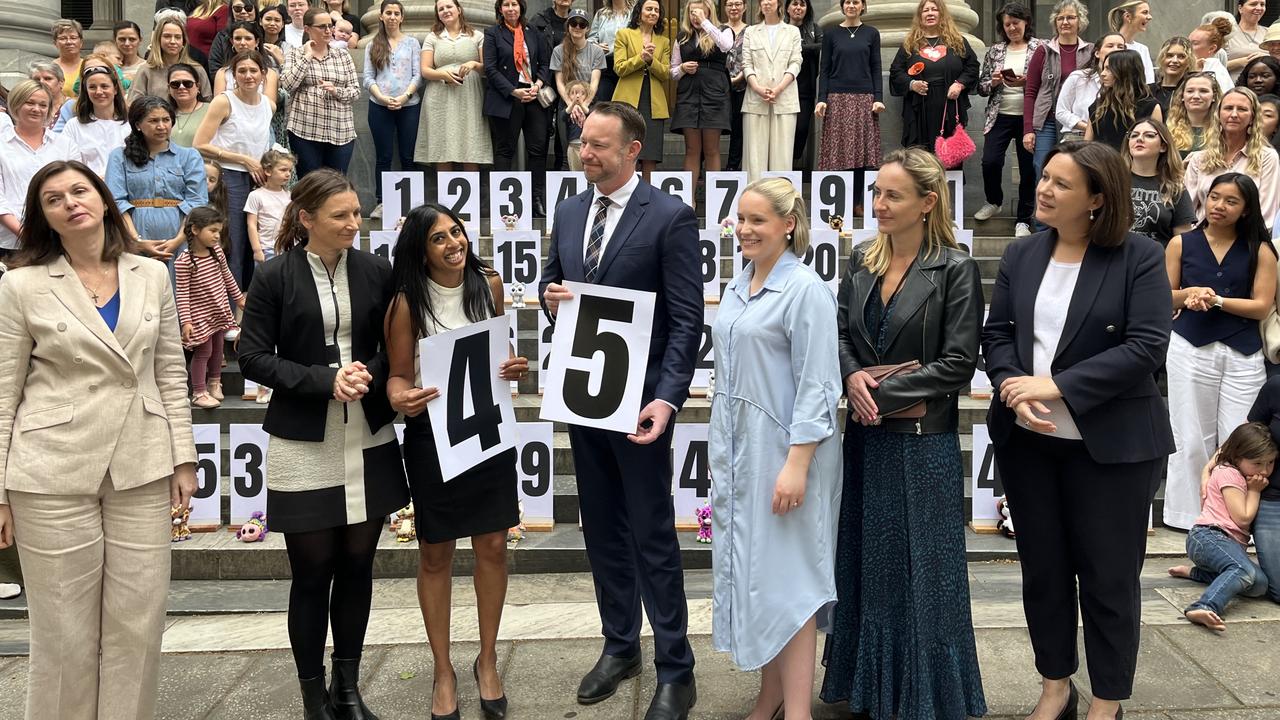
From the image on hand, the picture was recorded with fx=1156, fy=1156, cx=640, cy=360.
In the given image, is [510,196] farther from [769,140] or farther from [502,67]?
[769,140]

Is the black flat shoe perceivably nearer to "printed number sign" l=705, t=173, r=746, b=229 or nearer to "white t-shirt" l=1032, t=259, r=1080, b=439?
"white t-shirt" l=1032, t=259, r=1080, b=439

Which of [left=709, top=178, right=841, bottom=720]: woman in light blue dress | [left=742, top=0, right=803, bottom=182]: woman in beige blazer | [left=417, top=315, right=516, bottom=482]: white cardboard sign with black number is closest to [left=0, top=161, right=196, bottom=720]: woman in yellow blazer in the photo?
[left=417, top=315, right=516, bottom=482]: white cardboard sign with black number

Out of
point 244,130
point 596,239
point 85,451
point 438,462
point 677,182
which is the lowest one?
point 438,462

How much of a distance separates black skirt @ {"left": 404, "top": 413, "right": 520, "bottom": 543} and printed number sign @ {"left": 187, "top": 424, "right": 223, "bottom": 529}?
2.75 m

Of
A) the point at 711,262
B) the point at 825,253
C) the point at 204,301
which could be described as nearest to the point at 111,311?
the point at 204,301

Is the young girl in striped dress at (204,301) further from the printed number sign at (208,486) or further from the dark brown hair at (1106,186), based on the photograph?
the dark brown hair at (1106,186)

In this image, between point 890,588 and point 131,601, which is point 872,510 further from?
point 131,601

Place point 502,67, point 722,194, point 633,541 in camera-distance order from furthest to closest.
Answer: point 502,67 < point 722,194 < point 633,541

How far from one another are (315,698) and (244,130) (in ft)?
20.0

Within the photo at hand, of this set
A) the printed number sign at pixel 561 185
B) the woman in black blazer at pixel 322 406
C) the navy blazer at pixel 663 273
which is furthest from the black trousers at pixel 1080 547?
the printed number sign at pixel 561 185

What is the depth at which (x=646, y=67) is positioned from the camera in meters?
10.4

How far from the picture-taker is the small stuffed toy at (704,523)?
250 inches

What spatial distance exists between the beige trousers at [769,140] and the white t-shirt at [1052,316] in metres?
6.51

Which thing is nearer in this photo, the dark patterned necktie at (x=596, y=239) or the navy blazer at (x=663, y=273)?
the navy blazer at (x=663, y=273)
